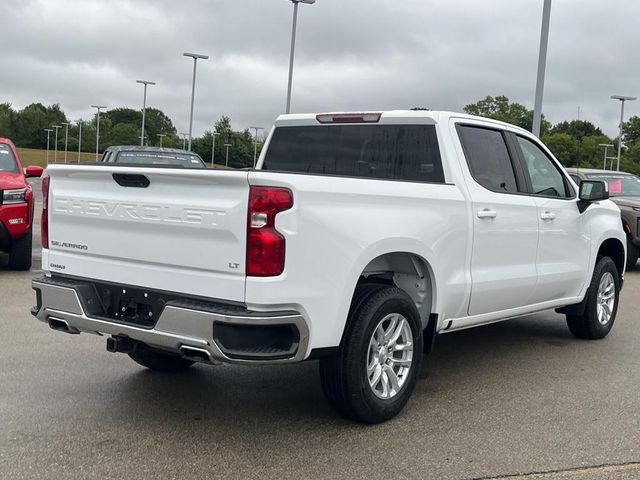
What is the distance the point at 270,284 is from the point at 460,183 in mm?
1871

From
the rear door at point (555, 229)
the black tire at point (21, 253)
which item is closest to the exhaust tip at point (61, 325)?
the rear door at point (555, 229)

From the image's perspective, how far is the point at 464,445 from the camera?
409 centimetres

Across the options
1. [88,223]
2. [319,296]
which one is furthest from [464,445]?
[88,223]

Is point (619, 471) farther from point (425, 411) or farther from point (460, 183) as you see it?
point (460, 183)

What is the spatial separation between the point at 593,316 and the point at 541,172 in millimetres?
1609

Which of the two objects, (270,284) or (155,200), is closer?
(270,284)

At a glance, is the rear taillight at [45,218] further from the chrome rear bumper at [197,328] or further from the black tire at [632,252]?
the black tire at [632,252]

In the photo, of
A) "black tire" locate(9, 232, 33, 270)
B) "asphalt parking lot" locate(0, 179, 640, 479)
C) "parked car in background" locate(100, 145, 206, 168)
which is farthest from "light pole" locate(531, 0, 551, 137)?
"asphalt parking lot" locate(0, 179, 640, 479)

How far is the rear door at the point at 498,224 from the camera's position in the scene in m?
5.11

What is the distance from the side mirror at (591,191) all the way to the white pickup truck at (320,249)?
1.78 ft

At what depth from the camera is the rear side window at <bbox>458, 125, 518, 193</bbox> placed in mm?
5254

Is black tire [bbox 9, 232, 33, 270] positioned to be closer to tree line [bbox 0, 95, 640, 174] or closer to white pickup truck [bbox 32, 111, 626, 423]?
white pickup truck [bbox 32, 111, 626, 423]

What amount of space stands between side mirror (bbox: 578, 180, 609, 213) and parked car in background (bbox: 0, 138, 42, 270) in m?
6.66

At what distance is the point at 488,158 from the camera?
5.45 metres
